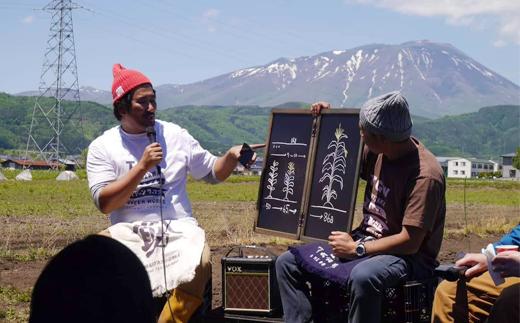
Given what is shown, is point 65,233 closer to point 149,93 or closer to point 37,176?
point 149,93

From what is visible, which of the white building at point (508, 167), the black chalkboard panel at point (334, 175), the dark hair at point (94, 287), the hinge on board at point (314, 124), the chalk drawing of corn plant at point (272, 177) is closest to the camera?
the dark hair at point (94, 287)

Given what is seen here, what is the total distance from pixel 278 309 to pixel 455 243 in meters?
6.68

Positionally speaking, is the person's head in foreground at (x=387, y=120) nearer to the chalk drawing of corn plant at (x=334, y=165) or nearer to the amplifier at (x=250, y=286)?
the chalk drawing of corn plant at (x=334, y=165)

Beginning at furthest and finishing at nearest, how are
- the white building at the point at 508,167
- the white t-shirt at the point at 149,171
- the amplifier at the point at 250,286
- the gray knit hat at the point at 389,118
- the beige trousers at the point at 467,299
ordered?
the white building at the point at 508,167 < the amplifier at the point at 250,286 < the white t-shirt at the point at 149,171 < the gray knit hat at the point at 389,118 < the beige trousers at the point at 467,299

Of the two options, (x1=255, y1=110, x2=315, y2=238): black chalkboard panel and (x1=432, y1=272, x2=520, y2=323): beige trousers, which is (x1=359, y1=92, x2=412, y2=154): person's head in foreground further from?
(x1=255, y1=110, x2=315, y2=238): black chalkboard panel

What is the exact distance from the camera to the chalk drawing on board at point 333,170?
16.8 feet

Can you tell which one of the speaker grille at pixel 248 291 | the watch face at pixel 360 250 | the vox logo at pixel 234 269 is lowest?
the speaker grille at pixel 248 291

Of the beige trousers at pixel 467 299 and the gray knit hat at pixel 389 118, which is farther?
the gray knit hat at pixel 389 118

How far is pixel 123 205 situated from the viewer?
187 inches

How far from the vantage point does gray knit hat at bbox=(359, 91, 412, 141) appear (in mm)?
4176

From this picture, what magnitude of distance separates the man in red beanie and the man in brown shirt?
0.97 metres

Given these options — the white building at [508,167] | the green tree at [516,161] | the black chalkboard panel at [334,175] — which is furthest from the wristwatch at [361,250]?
the green tree at [516,161]

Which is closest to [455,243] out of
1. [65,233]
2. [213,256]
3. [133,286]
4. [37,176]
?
[213,256]

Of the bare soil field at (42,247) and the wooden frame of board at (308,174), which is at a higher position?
the wooden frame of board at (308,174)
